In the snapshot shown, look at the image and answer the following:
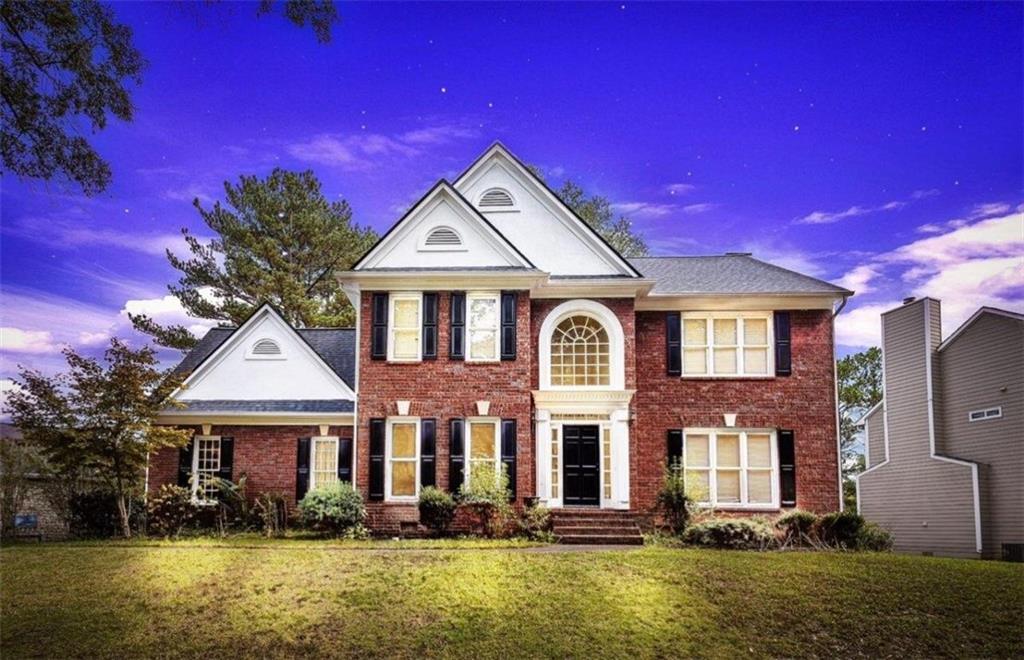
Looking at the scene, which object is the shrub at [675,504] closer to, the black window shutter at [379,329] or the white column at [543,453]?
the white column at [543,453]

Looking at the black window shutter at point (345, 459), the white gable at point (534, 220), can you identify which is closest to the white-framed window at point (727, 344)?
the white gable at point (534, 220)

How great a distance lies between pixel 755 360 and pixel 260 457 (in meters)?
11.2

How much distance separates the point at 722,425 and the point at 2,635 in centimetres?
1397

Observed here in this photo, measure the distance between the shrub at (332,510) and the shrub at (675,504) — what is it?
249 inches

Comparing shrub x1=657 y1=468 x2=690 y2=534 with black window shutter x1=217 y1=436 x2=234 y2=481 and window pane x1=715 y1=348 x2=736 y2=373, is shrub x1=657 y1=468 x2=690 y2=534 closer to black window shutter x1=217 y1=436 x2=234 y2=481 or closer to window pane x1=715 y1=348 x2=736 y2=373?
window pane x1=715 y1=348 x2=736 y2=373

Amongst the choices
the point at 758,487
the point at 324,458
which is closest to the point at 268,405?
the point at 324,458

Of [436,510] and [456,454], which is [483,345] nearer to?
[456,454]

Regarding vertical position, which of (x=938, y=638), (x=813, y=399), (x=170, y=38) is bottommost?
(x=938, y=638)

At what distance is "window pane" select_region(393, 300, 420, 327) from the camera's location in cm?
1888

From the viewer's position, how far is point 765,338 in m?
19.8

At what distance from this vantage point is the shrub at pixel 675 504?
18.3m

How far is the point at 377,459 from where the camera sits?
18.4m

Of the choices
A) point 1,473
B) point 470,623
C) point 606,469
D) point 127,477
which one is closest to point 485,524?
point 606,469

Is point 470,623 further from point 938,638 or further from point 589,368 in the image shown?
point 589,368
